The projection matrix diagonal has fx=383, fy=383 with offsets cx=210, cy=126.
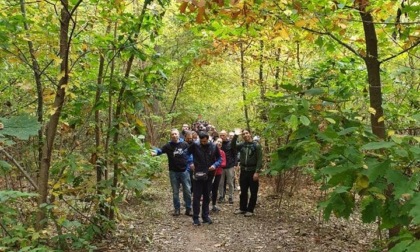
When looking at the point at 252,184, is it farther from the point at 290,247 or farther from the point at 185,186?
the point at 290,247

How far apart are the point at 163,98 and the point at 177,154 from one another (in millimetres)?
3282

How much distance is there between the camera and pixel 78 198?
17.8 ft

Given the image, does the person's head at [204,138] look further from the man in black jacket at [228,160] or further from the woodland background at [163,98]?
the man in black jacket at [228,160]

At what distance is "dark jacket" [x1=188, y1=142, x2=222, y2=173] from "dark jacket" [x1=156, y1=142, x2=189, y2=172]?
33 centimetres

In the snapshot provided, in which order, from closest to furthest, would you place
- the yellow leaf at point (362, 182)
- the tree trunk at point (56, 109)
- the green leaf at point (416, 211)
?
1. the green leaf at point (416, 211)
2. the yellow leaf at point (362, 182)
3. the tree trunk at point (56, 109)

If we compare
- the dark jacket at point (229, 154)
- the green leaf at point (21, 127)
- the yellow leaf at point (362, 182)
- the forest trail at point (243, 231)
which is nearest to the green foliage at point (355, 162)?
the yellow leaf at point (362, 182)

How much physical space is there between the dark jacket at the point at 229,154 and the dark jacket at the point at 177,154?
198 cm

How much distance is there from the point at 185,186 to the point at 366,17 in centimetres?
606

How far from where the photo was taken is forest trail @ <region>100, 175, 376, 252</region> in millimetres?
6801

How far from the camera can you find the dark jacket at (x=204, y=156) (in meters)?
8.35

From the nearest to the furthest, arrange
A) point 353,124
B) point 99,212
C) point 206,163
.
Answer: point 353,124 → point 99,212 → point 206,163

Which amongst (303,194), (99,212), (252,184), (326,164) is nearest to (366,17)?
(326,164)

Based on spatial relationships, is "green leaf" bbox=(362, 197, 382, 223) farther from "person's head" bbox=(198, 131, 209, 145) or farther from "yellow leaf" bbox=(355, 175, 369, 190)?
"person's head" bbox=(198, 131, 209, 145)

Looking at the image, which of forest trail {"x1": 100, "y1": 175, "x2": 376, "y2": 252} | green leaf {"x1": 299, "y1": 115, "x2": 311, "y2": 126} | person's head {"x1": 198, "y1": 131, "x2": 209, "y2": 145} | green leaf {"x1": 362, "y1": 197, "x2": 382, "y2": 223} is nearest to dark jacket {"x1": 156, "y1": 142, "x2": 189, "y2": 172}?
person's head {"x1": 198, "y1": 131, "x2": 209, "y2": 145}
